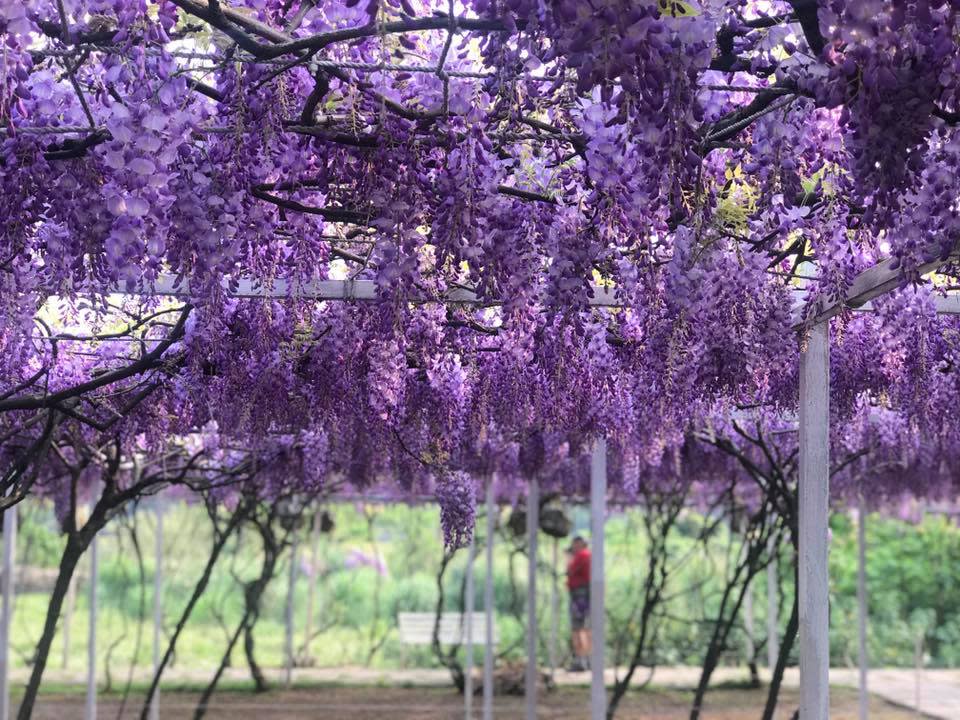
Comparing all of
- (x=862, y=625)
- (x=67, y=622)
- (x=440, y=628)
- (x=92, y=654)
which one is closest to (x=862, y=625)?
(x=862, y=625)

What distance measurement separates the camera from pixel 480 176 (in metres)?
3.05

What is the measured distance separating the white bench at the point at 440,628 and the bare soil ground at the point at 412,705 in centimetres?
49

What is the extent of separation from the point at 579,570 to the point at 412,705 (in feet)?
6.55

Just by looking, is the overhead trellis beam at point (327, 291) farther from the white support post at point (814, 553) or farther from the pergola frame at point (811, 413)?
the white support post at point (814, 553)

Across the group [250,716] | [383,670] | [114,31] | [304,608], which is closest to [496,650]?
[383,670]

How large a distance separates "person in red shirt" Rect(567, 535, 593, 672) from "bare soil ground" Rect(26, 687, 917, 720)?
62cm

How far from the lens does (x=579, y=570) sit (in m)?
12.5

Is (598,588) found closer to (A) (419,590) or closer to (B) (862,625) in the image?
(B) (862,625)

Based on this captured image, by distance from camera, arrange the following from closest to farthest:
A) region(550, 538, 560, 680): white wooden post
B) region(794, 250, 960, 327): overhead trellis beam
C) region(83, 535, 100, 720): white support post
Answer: region(794, 250, 960, 327): overhead trellis beam, region(83, 535, 100, 720): white support post, region(550, 538, 560, 680): white wooden post

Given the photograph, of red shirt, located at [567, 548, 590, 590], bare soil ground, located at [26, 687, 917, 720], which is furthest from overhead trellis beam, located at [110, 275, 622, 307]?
red shirt, located at [567, 548, 590, 590]

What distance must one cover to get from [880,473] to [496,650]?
5.28 meters

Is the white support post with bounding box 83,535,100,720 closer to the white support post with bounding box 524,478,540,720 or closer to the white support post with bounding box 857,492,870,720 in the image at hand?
the white support post with bounding box 524,478,540,720

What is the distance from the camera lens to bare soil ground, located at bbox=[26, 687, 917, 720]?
10.9m

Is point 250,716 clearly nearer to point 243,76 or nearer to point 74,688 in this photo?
point 74,688
